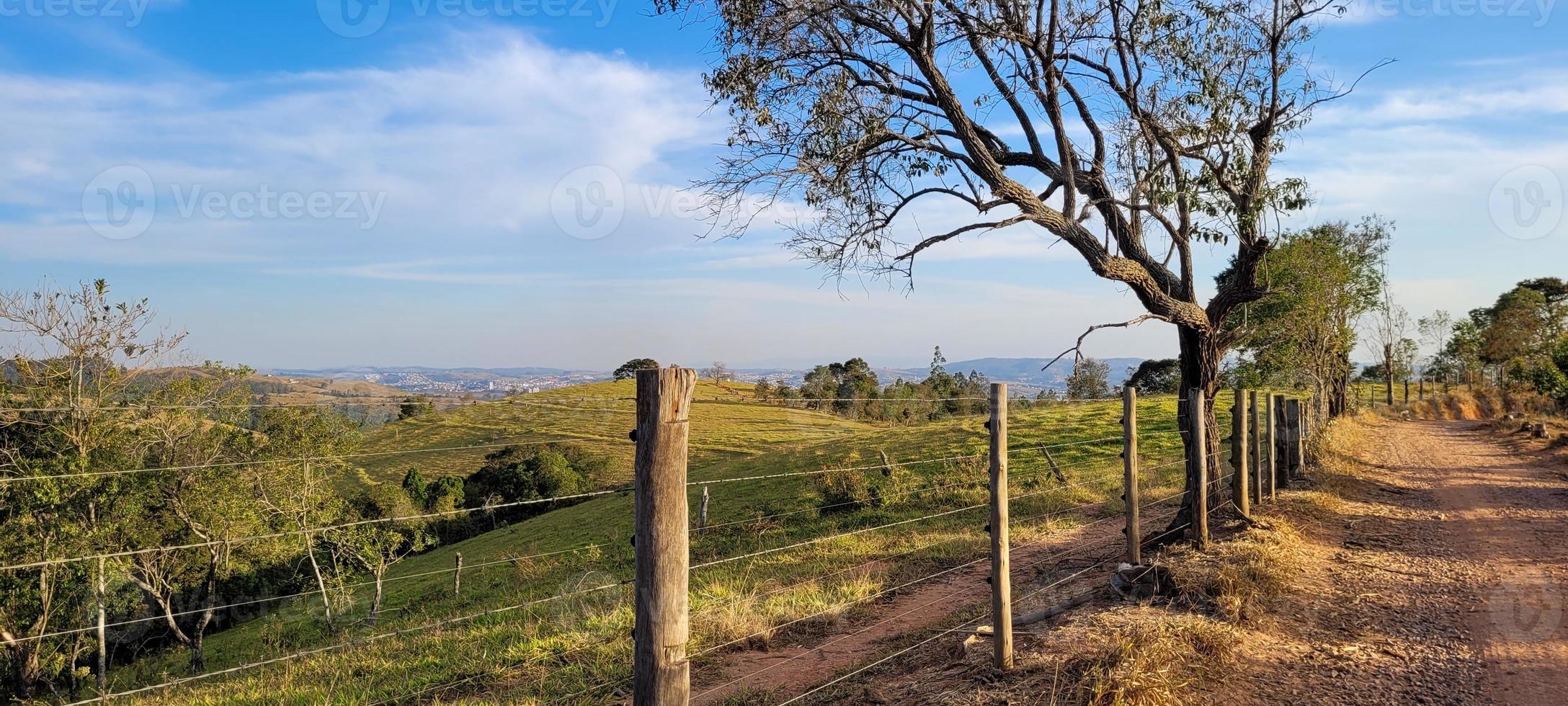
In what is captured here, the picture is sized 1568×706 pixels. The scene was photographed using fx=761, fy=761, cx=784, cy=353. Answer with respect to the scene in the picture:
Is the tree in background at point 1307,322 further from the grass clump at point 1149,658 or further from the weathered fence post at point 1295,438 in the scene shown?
the grass clump at point 1149,658

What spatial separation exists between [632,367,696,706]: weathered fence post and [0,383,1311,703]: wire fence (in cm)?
37

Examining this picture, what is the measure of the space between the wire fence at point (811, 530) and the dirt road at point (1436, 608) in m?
1.93

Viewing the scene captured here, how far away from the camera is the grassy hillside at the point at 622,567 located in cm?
694

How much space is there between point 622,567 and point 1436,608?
1404 centimetres

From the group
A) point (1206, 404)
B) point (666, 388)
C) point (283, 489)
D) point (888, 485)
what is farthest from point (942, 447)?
point (666, 388)

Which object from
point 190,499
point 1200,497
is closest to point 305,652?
A: point 1200,497

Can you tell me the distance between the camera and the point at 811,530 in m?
16.4

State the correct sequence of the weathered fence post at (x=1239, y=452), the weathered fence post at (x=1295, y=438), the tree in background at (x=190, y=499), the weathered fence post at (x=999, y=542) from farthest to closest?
1. the tree in background at (x=190, y=499)
2. the weathered fence post at (x=1295, y=438)
3. the weathered fence post at (x=1239, y=452)
4. the weathered fence post at (x=999, y=542)

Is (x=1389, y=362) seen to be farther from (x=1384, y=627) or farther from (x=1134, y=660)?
(x=1134, y=660)

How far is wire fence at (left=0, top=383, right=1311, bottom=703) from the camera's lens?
21.2ft

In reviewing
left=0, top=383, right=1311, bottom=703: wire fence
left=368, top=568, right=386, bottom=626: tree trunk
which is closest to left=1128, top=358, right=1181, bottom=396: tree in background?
left=0, top=383, right=1311, bottom=703: wire fence

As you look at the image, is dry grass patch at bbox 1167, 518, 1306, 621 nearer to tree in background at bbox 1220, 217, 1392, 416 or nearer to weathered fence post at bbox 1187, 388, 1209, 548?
weathered fence post at bbox 1187, 388, 1209, 548

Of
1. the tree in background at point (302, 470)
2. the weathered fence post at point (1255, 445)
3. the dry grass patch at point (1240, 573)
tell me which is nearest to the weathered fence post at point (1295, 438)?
the weathered fence post at point (1255, 445)

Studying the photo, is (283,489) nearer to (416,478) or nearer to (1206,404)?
(416,478)
